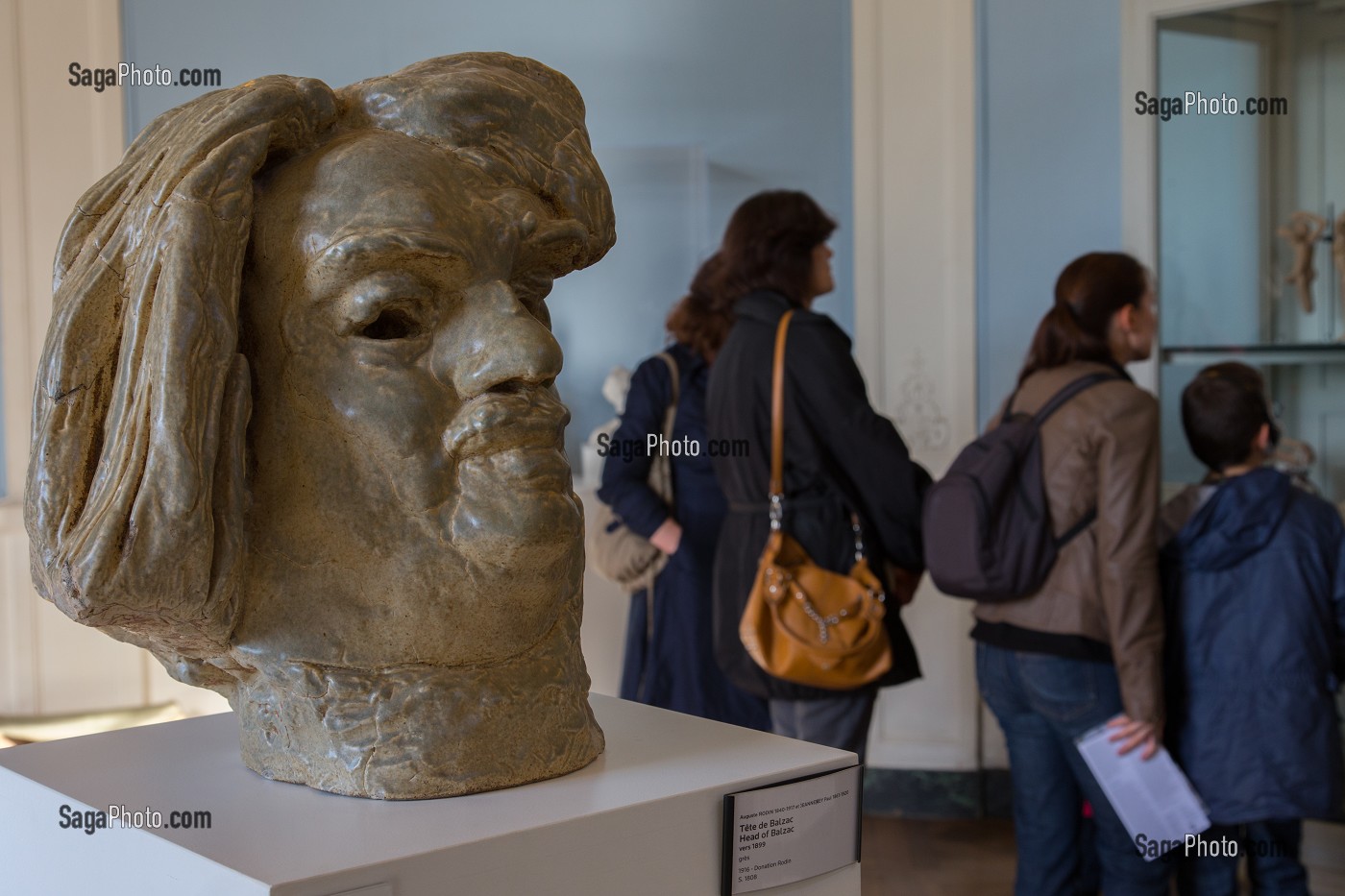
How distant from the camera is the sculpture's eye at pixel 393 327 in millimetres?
1419

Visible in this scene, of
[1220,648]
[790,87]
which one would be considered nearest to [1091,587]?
[1220,648]

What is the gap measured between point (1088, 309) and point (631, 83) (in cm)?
243

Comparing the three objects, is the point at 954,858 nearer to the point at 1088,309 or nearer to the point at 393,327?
the point at 1088,309

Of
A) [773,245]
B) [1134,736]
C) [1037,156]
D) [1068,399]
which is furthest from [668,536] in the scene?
[1037,156]


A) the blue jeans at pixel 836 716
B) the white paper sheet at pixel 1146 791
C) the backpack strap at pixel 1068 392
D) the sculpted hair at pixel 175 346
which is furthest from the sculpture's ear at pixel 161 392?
the white paper sheet at pixel 1146 791

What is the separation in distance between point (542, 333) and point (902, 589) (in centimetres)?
180

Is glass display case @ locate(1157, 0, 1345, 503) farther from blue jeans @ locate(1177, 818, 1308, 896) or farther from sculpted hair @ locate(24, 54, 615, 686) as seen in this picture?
sculpted hair @ locate(24, 54, 615, 686)

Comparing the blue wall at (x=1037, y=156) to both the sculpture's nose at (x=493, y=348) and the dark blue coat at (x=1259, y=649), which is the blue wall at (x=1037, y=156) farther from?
the sculpture's nose at (x=493, y=348)

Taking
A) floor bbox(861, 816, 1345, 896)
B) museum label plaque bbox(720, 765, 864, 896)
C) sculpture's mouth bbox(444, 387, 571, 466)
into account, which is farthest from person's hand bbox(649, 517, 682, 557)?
sculpture's mouth bbox(444, 387, 571, 466)

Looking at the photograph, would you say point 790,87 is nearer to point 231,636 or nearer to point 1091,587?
point 1091,587

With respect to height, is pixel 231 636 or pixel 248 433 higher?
pixel 248 433

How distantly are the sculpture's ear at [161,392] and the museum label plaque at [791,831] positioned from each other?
2.00ft

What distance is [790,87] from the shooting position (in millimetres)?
4684

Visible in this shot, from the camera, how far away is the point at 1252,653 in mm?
2855
